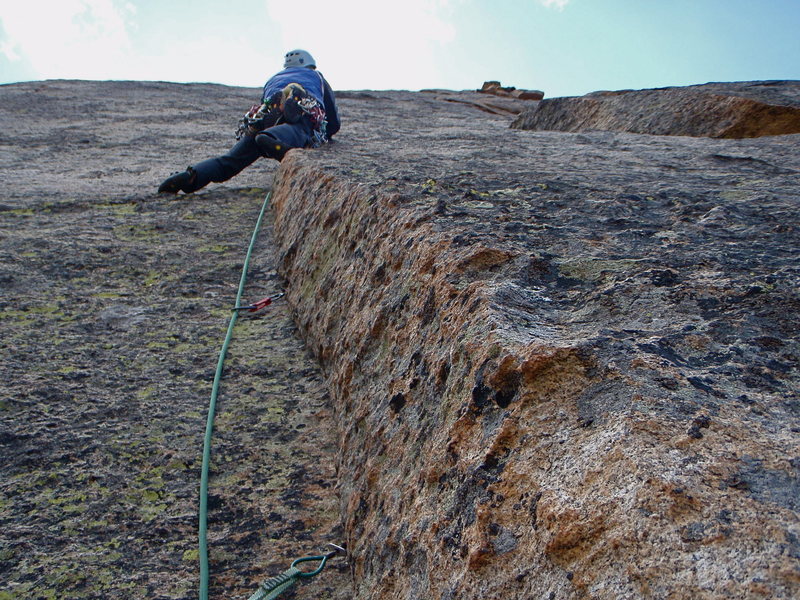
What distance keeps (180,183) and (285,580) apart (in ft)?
11.5

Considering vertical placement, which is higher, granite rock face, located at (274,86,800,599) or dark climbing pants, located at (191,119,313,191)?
dark climbing pants, located at (191,119,313,191)

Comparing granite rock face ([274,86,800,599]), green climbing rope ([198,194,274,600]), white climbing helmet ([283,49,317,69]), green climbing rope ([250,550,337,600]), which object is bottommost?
green climbing rope ([250,550,337,600])

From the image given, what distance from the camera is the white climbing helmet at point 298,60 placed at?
6329mm

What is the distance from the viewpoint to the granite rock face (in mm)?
993

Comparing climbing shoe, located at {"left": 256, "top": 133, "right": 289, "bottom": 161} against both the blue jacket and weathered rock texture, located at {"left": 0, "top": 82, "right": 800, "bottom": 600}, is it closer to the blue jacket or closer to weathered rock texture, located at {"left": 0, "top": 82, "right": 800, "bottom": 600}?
the blue jacket

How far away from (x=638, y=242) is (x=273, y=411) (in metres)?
1.37

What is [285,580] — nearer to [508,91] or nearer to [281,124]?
[281,124]

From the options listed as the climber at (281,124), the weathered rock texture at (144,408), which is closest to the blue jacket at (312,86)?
the climber at (281,124)

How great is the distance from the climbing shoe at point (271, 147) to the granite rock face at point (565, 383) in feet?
7.39

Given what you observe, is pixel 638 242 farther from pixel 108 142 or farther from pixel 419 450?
pixel 108 142

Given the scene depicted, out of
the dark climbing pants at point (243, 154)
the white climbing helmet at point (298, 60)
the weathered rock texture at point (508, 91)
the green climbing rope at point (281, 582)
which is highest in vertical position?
the weathered rock texture at point (508, 91)

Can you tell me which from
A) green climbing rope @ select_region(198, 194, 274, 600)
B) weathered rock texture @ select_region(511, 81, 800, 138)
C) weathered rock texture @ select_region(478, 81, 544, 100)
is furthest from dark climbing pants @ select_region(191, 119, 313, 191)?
weathered rock texture @ select_region(478, 81, 544, 100)

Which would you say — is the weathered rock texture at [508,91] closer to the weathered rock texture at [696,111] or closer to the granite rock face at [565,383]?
the weathered rock texture at [696,111]

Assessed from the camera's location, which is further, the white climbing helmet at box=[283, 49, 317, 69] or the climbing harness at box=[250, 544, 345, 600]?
the white climbing helmet at box=[283, 49, 317, 69]
